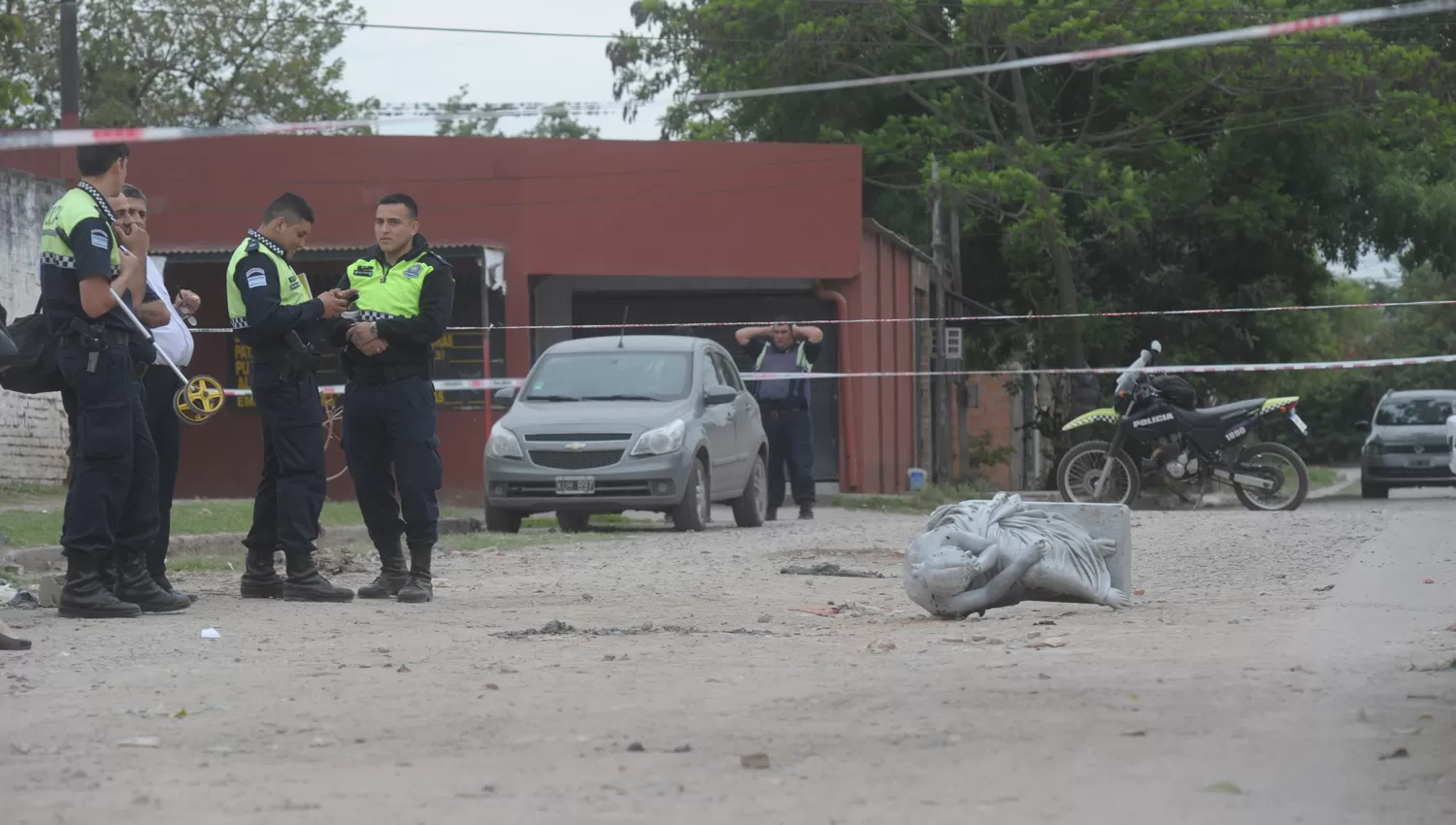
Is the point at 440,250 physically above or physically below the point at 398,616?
above

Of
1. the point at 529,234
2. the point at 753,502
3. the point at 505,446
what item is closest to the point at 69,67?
the point at 529,234

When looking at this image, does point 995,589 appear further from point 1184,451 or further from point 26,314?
point 26,314

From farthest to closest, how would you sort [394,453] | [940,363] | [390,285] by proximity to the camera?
1. [940,363]
2. [394,453]
3. [390,285]

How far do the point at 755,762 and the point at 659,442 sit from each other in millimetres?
10645

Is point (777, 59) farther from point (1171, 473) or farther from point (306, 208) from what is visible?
point (306, 208)

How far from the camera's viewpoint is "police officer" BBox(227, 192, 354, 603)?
9.01 metres

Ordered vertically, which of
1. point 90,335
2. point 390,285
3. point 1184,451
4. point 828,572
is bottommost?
point 828,572

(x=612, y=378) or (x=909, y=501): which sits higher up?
(x=612, y=378)

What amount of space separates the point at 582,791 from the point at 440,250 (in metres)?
17.4

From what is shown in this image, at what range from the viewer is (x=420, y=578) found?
9.56 m

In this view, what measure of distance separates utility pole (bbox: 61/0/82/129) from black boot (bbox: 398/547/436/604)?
13414 mm

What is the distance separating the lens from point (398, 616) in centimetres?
Answer: 870

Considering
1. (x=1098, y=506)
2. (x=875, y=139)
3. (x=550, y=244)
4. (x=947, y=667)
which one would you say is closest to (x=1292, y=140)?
(x=875, y=139)

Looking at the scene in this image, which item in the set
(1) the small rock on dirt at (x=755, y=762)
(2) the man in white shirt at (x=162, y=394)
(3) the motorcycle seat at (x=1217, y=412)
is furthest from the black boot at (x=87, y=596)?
(3) the motorcycle seat at (x=1217, y=412)
